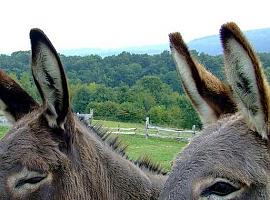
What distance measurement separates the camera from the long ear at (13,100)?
476cm

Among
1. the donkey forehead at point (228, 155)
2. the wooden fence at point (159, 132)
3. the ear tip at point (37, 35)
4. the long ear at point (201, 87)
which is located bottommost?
the wooden fence at point (159, 132)

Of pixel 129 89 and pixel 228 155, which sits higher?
pixel 228 155

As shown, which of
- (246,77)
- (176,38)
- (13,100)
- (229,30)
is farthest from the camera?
(13,100)

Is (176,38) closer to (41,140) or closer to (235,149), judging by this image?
(235,149)

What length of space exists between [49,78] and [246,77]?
1.75 m

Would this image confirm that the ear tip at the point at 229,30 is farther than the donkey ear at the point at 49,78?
No

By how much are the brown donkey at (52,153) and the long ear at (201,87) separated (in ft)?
3.18

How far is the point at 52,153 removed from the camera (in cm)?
424

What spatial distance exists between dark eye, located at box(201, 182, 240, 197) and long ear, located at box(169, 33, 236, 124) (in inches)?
36.6

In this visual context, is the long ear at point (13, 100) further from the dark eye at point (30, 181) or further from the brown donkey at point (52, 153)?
the dark eye at point (30, 181)

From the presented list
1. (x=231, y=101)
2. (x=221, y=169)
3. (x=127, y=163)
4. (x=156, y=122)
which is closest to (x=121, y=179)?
(x=127, y=163)

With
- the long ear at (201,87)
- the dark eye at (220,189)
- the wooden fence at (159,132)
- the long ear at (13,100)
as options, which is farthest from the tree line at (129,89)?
the dark eye at (220,189)

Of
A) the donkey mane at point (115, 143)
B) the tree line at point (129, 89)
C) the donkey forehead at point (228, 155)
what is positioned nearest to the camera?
the donkey forehead at point (228, 155)

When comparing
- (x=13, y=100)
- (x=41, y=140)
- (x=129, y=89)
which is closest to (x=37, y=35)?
(x=41, y=140)
